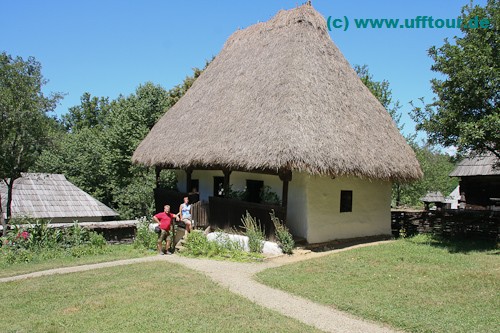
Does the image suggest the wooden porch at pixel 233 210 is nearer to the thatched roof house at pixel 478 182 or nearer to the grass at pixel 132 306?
the grass at pixel 132 306

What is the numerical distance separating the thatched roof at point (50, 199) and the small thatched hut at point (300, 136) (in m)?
8.18

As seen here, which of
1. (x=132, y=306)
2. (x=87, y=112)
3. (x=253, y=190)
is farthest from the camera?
(x=87, y=112)

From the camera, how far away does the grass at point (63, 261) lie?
429 inches

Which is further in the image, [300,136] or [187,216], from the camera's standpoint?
[187,216]

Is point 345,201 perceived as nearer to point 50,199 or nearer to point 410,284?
point 410,284

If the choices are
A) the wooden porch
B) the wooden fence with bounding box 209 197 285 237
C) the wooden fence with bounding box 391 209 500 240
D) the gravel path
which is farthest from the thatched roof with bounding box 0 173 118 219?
the wooden fence with bounding box 391 209 500 240

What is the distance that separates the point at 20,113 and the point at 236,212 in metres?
8.76

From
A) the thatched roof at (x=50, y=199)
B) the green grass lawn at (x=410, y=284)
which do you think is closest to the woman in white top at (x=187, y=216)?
the green grass lawn at (x=410, y=284)

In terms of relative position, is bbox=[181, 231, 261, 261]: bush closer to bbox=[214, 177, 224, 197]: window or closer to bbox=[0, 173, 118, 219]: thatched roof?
bbox=[214, 177, 224, 197]: window

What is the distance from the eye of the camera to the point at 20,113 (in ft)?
49.3

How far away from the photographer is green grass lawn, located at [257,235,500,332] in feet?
20.8

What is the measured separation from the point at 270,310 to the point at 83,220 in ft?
64.6

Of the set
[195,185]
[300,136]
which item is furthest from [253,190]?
[195,185]

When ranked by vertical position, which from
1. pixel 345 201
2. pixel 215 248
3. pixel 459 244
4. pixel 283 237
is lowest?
pixel 215 248
